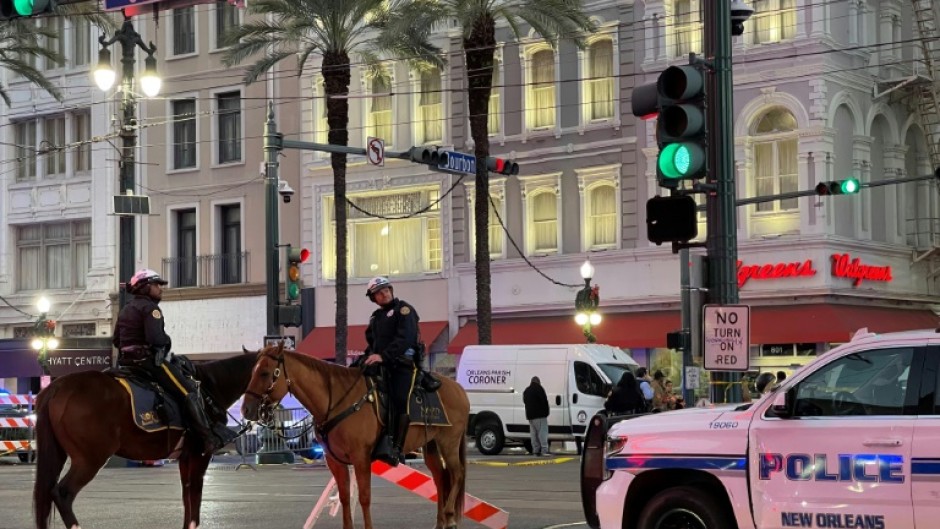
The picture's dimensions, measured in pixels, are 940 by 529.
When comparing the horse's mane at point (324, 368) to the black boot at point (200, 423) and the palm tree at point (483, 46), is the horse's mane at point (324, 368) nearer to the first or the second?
the black boot at point (200, 423)

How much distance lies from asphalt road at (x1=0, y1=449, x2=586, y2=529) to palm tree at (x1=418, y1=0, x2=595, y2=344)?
36.5 ft

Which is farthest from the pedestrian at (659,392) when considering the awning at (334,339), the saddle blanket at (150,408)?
the saddle blanket at (150,408)

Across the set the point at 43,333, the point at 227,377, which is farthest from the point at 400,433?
the point at 43,333

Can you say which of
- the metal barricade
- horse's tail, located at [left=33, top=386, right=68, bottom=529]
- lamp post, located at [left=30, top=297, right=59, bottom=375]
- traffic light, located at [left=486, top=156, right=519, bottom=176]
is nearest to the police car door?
horse's tail, located at [left=33, top=386, right=68, bottom=529]

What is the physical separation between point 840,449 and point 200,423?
6.43m

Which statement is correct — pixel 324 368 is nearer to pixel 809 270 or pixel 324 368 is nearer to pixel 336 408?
pixel 336 408

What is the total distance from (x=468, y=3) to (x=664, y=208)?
28035 millimetres

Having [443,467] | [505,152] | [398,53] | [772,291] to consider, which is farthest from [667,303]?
[443,467]

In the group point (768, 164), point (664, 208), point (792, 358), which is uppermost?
point (768, 164)

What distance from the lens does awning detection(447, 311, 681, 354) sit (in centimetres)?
4244

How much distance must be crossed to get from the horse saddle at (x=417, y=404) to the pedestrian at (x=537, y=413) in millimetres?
16957

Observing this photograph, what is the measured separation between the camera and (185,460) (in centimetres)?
1468

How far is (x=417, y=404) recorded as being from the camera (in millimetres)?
14695

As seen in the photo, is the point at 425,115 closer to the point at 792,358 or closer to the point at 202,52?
the point at 202,52
